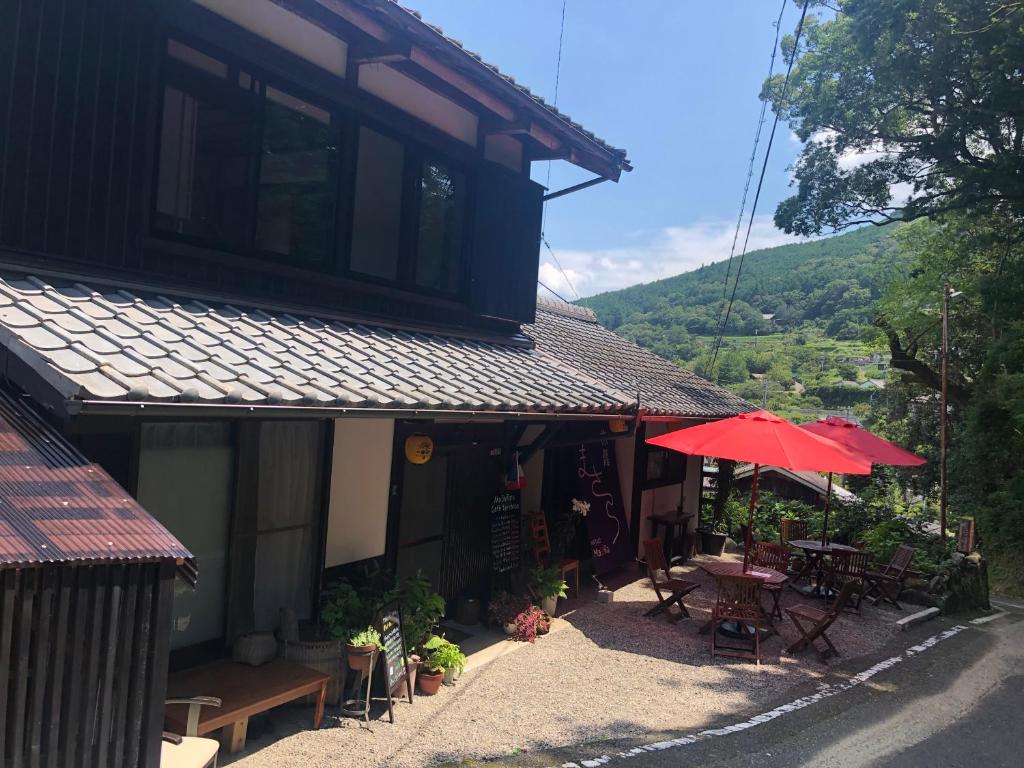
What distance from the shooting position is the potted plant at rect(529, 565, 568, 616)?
829 cm

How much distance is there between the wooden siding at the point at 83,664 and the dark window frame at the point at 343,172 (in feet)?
10.2

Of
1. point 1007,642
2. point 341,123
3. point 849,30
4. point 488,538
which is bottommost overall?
point 1007,642

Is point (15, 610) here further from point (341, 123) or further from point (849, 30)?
point (849, 30)

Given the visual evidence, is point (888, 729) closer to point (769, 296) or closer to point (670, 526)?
point (670, 526)

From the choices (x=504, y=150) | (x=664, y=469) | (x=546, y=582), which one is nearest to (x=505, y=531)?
(x=546, y=582)

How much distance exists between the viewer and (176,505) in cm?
488

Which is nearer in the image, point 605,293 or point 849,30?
point 849,30

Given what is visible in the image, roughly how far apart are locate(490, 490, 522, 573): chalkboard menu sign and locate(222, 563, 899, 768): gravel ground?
3.26ft

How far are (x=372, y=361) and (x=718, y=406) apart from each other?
31.0ft

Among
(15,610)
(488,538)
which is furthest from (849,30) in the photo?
(15,610)

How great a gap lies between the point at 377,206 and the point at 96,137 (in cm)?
285

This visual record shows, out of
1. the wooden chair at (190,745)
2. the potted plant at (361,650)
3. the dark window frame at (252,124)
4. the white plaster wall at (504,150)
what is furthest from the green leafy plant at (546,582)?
the white plaster wall at (504,150)

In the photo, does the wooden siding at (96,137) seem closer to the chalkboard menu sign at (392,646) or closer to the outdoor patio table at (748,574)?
the chalkboard menu sign at (392,646)

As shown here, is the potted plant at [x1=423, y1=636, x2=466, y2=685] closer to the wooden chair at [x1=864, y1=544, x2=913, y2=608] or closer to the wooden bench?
the wooden bench
